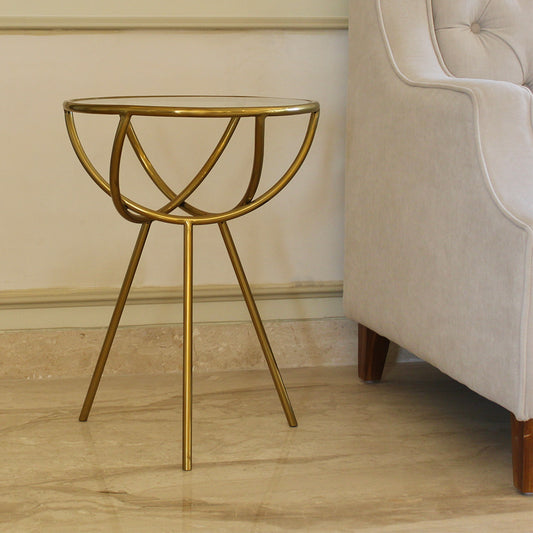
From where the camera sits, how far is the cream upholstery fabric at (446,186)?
1.15m

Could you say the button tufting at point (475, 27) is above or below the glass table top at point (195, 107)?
above

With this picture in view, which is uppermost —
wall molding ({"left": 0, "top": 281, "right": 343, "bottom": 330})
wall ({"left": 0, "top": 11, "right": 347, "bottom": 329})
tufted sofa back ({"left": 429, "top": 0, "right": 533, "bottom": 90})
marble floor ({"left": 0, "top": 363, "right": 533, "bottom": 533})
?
tufted sofa back ({"left": 429, "top": 0, "right": 533, "bottom": 90})

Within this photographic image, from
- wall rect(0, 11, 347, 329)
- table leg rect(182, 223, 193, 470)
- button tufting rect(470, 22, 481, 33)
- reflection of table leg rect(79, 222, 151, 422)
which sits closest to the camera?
table leg rect(182, 223, 193, 470)

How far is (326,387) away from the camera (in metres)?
1.70

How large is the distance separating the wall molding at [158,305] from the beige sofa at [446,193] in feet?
0.57

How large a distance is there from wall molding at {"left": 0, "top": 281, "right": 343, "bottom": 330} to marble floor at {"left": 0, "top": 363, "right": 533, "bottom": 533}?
0.13 metres

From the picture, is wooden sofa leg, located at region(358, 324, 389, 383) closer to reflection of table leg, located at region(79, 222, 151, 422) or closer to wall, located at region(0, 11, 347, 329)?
wall, located at region(0, 11, 347, 329)

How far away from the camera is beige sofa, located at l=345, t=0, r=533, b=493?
45.4 inches

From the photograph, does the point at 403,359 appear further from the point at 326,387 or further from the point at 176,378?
the point at 176,378

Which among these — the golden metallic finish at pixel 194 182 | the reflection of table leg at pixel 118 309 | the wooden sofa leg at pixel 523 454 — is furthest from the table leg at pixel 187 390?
the wooden sofa leg at pixel 523 454

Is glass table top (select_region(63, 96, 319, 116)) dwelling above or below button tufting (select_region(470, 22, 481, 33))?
below

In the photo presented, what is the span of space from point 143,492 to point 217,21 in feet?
3.18

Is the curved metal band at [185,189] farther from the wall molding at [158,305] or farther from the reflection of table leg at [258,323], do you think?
the wall molding at [158,305]

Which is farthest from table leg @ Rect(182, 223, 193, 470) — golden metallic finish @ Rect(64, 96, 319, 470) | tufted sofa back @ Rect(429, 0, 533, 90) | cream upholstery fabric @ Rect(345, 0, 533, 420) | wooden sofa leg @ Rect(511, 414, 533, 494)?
tufted sofa back @ Rect(429, 0, 533, 90)
